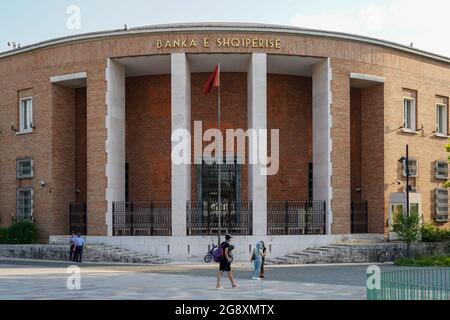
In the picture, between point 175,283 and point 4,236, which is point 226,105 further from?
point 175,283

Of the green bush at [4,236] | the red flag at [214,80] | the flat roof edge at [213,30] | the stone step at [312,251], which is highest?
the flat roof edge at [213,30]

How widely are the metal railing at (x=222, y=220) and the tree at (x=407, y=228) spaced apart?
23.2 ft

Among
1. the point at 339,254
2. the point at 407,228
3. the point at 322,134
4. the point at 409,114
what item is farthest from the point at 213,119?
the point at 407,228

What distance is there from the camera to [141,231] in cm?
3394

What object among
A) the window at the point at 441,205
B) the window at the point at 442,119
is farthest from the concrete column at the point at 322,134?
the window at the point at 442,119

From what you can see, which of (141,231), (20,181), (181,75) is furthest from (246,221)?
(20,181)

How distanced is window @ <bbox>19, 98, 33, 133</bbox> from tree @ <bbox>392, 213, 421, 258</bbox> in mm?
20548

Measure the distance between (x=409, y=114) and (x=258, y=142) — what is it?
423 inches

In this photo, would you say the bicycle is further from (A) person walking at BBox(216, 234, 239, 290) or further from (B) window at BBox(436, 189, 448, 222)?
(A) person walking at BBox(216, 234, 239, 290)

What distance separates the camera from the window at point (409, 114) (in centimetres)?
3866

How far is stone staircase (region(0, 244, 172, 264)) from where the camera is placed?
104ft

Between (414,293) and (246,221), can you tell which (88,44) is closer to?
(246,221)

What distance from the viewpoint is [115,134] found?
34.8 metres

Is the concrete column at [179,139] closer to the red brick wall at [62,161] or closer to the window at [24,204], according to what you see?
the red brick wall at [62,161]
